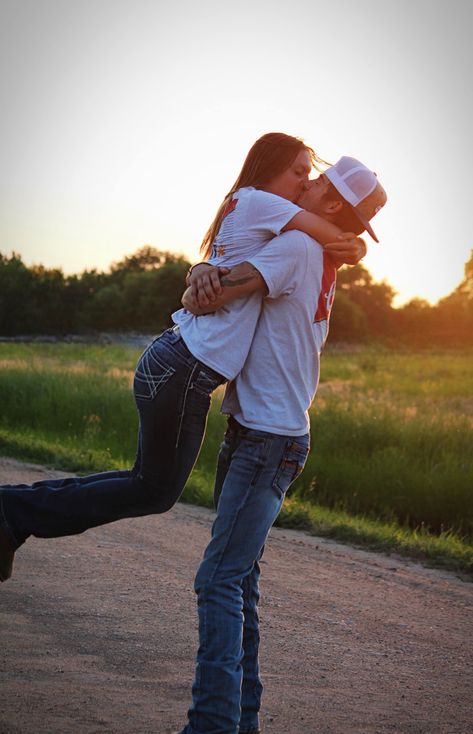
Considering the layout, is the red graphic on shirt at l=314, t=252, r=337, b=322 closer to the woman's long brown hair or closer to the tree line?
the woman's long brown hair

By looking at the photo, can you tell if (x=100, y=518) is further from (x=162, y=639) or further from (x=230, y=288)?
(x=162, y=639)

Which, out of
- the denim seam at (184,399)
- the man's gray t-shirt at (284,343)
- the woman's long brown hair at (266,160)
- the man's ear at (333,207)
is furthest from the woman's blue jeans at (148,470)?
the man's ear at (333,207)

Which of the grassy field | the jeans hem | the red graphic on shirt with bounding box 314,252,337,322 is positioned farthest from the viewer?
the grassy field

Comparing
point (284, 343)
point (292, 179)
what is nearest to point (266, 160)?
point (292, 179)

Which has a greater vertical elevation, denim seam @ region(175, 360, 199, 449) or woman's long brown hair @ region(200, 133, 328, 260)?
woman's long brown hair @ region(200, 133, 328, 260)

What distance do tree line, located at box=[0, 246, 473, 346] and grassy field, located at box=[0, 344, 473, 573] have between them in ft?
90.0

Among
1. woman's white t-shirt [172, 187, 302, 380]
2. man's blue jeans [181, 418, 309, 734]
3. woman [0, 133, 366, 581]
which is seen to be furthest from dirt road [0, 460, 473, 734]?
woman's white t-shirt [172, 187, 302, 380]

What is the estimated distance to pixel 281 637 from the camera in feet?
16.3

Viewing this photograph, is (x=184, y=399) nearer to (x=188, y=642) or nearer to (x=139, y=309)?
(x=188, y=642)

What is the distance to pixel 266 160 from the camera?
124 inches

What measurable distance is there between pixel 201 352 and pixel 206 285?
0.65ft

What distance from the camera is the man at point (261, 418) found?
2.93m

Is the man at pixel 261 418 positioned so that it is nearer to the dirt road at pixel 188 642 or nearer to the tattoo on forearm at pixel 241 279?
the tattoo on forearm at pixel 241 279

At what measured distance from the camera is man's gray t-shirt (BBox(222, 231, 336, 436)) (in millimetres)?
2980
